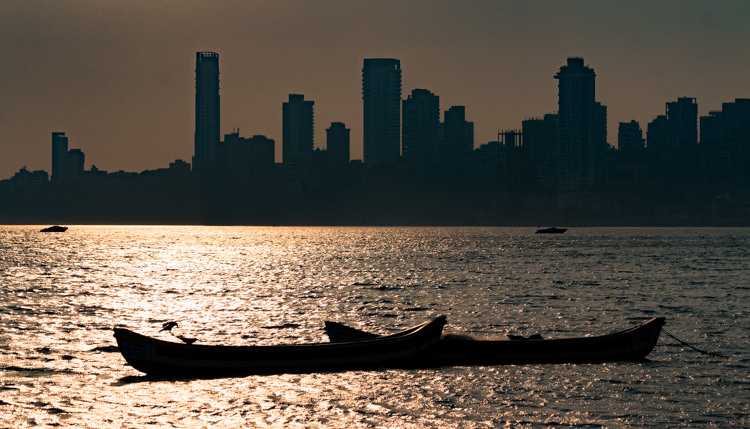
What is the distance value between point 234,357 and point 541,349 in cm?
1358

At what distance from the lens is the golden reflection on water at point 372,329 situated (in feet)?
119

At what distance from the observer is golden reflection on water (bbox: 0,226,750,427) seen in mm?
36219

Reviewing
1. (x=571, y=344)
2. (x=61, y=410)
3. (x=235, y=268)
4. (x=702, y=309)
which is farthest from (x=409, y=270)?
(x=61, y=410)

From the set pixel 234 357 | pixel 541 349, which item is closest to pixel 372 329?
pixel 541 349

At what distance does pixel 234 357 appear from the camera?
4325 cm

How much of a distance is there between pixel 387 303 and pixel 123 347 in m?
40.1

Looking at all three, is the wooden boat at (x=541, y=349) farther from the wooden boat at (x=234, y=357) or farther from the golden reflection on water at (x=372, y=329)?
the wooden boat at (x=234, y=357)

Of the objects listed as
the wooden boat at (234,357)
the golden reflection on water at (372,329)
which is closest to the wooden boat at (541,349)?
the golden reflection on water at (372,329)

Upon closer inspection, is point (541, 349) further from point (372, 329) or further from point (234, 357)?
point (372, 329)

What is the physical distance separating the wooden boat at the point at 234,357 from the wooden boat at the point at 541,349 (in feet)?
8.24

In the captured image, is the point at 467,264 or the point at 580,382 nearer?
the point at 580,382

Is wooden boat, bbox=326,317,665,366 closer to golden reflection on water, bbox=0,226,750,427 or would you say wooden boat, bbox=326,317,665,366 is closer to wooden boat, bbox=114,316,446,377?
golden reflection on water, bbox=0,226,750,427

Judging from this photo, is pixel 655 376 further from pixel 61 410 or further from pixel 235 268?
pixel 235 268

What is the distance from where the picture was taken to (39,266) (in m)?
144
